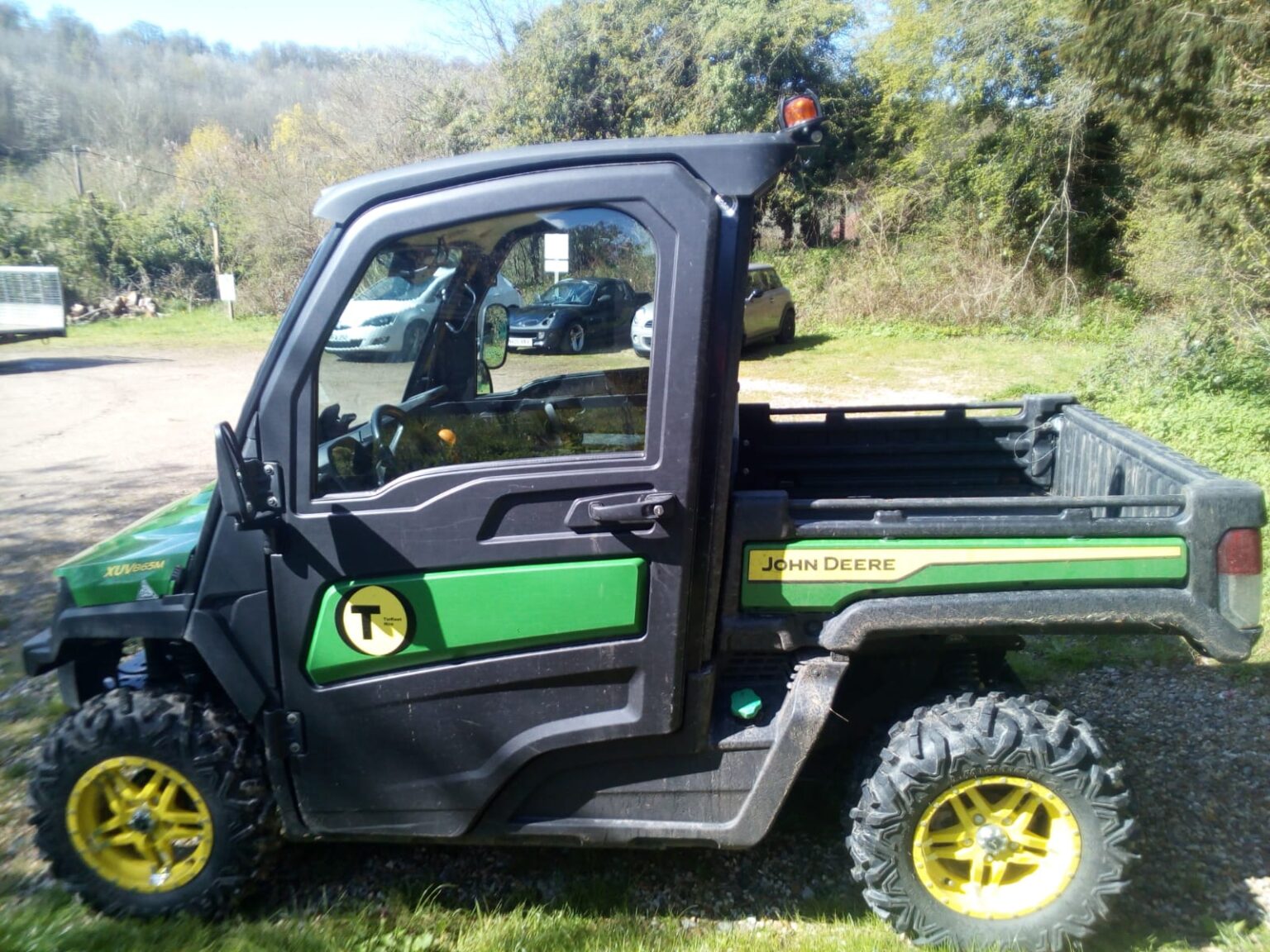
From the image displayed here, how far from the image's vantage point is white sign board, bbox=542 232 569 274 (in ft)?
8.52

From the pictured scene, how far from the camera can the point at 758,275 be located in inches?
663

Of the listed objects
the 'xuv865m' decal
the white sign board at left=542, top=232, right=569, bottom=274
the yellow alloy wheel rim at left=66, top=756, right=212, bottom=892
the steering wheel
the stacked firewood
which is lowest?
the yellow alloy wheel rim at left=66, top=756, right=212, bottom=892

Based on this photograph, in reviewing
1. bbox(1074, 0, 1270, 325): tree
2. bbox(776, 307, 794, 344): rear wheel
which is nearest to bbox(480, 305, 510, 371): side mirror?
bbox(1074, 0, 1270, 325): tree

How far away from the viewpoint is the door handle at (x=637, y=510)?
2492mm

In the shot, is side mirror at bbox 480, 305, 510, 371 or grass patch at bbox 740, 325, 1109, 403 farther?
grass patch at bbox 740, 325, 1109, 403

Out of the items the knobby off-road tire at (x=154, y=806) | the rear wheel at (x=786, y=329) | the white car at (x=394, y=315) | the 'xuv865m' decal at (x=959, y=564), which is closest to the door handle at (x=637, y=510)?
the 'xuv865m' decal at (x=959, y=564)

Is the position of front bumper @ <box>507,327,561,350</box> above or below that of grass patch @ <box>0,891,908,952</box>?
above

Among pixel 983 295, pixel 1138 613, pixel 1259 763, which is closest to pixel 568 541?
pixel 1138 613

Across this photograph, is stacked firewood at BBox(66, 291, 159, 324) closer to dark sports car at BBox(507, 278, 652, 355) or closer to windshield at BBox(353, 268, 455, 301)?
windshield at BBox(353, 268, 455, 301)

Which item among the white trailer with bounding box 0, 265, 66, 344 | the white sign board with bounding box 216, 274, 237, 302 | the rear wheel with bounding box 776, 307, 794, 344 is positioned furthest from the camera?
the white sign board with bounding box 216, 274, 237, 302

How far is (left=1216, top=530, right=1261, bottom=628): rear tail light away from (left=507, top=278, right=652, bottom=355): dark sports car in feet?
5.38

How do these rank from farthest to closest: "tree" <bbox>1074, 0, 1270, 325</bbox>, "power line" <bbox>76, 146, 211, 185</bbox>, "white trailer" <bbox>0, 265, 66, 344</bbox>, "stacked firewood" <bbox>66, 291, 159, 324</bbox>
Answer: "power line" <bbox>76, 146, 211, 185</bbox>
"stacked firewood" <bbox>66, 291, 159, 324</bbox>
"white trailer" <bbox>0, 265, 66, 344</bbox>
"tree" <bbox>1074, 0, 1270, 325</bbox>

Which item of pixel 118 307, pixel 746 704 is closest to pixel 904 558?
pixel 746 704

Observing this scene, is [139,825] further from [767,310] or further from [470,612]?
[767,310]
